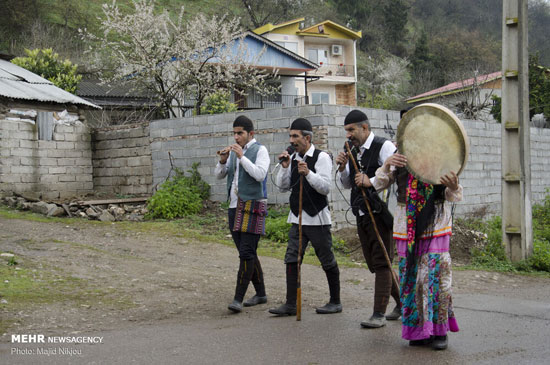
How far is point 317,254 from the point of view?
6.30 meters

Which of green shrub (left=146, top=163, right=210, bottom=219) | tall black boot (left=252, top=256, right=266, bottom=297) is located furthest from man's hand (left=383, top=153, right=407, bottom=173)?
green shrub (left=146, top=163, right=210, bottom=219)

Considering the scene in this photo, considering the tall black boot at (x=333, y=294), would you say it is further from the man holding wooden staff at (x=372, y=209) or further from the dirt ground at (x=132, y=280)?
the man holding wooden staff at (x=372, y=209)

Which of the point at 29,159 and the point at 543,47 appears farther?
the point at 543,47

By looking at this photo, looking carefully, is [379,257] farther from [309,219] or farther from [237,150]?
[237,150]

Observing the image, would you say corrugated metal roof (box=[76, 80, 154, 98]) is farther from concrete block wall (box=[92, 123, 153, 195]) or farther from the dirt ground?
the dirt ground

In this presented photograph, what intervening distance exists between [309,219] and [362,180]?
913 mm

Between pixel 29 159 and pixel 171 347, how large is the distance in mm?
11256

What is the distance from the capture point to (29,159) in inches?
588

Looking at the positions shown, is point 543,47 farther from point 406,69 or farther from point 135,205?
point 135,205

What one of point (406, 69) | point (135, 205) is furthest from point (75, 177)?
point (406, 69)

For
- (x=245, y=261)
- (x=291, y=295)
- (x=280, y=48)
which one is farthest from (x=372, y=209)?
(x=280, y=48)

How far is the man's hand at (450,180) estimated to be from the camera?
481 cm

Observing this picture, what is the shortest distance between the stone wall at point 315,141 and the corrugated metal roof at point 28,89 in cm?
286

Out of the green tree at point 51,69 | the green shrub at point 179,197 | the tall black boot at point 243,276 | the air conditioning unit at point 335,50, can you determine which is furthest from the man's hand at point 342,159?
the air conditioning unit at point 335,50
